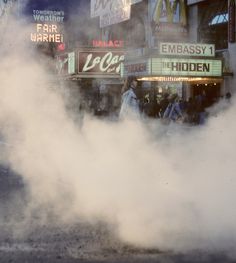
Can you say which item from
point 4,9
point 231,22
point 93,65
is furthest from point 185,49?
point 4,9

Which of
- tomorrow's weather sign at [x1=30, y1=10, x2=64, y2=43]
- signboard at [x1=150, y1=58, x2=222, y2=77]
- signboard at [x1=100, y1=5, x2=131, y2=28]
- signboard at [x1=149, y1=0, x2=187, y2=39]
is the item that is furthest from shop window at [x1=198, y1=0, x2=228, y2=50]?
tomorrow's weather sign at [x1=30, y1=10, x2=64, y2=43]

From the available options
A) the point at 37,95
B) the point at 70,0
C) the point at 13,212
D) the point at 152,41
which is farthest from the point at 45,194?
the point at 70,0

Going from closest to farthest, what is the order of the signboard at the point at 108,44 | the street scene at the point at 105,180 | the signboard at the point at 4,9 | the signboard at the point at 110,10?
the street scene at the point at 105,180, the signboard at the point at 4,9, the signboard at the point at 110,10, the signboard at the point at 108,44

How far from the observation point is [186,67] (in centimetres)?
1680

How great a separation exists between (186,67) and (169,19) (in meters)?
2.35

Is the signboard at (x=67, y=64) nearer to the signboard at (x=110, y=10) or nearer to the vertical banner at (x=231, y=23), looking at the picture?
the signboard at (x=110, y=10)

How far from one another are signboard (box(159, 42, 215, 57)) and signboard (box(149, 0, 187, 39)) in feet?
3.28

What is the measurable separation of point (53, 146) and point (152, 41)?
13.8 m

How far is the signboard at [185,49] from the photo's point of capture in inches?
648

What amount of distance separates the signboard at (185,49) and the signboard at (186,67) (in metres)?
0.17

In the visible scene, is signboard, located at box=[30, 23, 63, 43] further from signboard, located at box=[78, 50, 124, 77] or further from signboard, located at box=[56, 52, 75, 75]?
signboard, located at box=[78, 50, 124, 77]

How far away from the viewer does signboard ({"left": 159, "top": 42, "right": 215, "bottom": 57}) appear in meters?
16.5

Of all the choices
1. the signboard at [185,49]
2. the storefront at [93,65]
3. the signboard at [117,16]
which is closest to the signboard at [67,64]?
the storefront at [93,65]

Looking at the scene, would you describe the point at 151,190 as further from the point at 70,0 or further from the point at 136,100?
the point at 70,0
